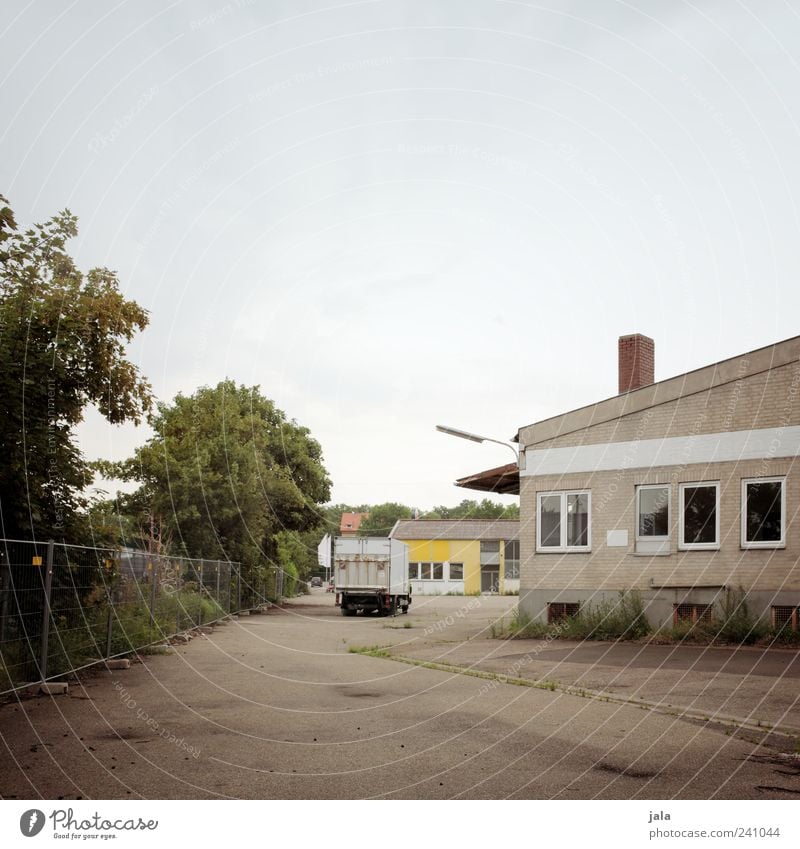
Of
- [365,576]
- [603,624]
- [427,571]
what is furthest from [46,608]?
[427,571]

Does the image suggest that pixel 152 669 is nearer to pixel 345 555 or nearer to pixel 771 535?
pixel 771 535

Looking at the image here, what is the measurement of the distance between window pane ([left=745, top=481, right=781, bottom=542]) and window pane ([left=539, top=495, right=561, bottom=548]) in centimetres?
500

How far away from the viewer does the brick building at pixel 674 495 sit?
63.2 feet

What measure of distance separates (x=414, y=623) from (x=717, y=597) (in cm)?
1396

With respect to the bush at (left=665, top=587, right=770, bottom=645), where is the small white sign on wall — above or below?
above

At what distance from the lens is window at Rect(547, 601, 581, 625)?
22594 millimetres

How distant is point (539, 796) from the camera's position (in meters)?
6.29

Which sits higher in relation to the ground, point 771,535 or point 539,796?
point 771,535

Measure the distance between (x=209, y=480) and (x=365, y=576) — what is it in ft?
30.7

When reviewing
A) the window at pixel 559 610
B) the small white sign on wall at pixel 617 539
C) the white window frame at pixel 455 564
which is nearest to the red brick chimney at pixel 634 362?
the small white sign on wall at pixel 617 539

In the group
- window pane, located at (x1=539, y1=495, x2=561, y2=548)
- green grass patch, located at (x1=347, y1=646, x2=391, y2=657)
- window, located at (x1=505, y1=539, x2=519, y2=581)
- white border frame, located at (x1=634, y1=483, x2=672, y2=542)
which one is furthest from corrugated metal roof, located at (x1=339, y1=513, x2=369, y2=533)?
green grass patch, located at (x1=347, y1=646, x2=391, y2=657)

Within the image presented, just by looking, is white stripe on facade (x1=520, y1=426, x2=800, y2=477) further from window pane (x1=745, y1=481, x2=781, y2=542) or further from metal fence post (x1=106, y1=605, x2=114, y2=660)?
metal fence post (x1=106, y1=605, x2=114, y2=660)

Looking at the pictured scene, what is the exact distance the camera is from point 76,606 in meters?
13.7
